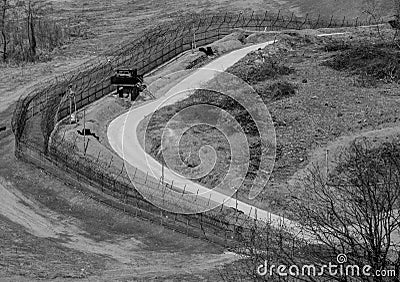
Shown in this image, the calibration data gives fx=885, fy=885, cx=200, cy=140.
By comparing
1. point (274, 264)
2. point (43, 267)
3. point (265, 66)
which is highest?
point (265, 66)

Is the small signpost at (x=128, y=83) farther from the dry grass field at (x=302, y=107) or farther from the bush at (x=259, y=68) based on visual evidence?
the bush at (x=259, y=68)

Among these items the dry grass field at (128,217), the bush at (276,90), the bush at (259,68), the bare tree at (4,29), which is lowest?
the dry grass field at (128,217)

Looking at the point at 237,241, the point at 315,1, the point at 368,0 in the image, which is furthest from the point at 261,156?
the point at 315,1

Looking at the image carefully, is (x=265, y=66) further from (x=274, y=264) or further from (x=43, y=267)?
(x=274, y=264)

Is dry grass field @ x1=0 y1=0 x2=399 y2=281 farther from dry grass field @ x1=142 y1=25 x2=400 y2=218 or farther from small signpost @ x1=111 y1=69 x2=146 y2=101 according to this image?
small signpost @ x1=111 y1=69 x2=146 y2=101

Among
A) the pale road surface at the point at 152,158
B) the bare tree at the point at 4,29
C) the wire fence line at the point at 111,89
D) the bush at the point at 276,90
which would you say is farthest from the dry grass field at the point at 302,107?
the bare tree at the point at 4,29

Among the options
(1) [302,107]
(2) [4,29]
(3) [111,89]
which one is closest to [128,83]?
(3) [111,89]

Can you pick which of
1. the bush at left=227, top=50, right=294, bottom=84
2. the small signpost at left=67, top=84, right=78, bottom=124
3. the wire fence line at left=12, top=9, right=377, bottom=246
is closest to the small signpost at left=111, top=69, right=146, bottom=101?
the wire fence line at left=12, top=9, right=377, bottom=246

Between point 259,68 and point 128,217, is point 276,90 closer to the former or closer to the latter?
point 259,68
